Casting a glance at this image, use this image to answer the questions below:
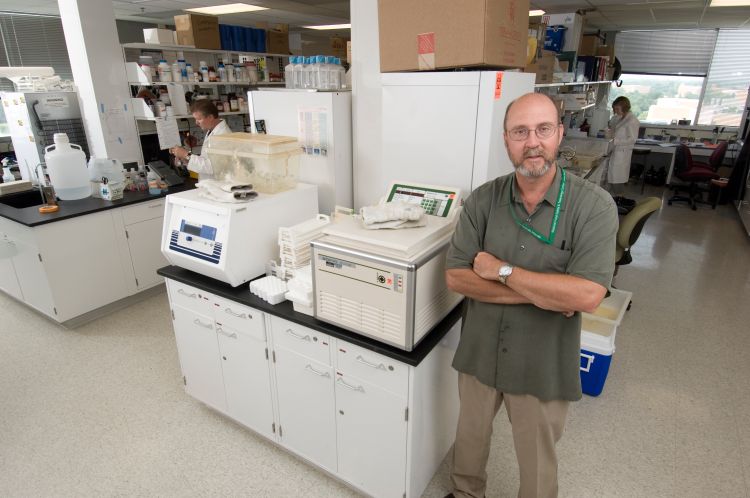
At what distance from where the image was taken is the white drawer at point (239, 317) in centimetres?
201

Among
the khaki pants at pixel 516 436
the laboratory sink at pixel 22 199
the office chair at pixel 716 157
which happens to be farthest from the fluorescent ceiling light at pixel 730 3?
the laboratory sink at pixel 22 199

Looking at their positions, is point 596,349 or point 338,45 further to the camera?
point 338,45

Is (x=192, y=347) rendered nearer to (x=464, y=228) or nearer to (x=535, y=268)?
(x=464, y=228)

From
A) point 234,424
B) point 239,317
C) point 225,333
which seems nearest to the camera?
point 239,317

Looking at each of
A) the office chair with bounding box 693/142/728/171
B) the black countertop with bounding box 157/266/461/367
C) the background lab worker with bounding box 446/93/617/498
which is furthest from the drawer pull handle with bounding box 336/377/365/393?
the office chair with bounding box 693/142/728/171

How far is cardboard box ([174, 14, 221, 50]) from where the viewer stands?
17.9 ft

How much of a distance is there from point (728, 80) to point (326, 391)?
1027 centimetres

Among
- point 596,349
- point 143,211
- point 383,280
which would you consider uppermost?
point 383,280

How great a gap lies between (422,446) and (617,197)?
628 centimetres

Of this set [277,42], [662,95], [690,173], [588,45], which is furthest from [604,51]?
[277,42]

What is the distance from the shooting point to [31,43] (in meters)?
7.05

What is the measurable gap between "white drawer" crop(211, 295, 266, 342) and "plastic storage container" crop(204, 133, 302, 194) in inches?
24.1

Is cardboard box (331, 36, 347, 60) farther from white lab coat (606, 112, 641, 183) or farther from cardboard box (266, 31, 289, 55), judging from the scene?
white lab coat (606, 112, 641, 183)

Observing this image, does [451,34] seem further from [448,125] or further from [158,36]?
[158,36]
